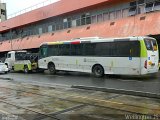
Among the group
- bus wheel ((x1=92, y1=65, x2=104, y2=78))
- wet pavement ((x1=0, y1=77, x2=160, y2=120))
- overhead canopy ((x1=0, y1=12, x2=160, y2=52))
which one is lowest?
wet pavement ((x1=0, y1=77, x2=160, y2=120))

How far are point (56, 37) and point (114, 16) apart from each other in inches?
385

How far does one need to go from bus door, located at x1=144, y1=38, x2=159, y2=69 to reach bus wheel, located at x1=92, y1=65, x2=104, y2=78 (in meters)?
3.59

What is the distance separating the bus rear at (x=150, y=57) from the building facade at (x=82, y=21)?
560cm

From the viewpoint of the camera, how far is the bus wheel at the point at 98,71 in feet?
67.4

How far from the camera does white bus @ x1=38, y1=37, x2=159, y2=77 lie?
1812 cm

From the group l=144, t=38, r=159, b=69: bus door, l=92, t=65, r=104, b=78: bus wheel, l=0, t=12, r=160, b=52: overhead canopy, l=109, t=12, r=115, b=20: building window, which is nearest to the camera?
l=144, t=38, r=159, b=69: bus door

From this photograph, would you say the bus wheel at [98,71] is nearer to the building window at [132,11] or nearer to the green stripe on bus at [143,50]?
the green stripe on bus at [143,50]

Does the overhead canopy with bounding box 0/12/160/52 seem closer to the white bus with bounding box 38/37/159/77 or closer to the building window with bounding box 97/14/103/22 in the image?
the building window with bounding box 97/14/103/22

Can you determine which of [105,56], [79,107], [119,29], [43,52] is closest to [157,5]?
[119,29]


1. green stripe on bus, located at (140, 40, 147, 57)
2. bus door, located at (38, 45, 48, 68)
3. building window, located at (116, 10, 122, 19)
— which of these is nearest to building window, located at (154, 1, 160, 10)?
building window, located at (116, 10, 122, 19)

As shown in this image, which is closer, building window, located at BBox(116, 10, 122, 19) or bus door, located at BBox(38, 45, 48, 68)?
bus door, located at BBox(38, 45, 48, 68)

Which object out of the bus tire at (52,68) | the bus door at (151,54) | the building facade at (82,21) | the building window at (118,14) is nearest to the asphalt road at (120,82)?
the bus door at (151,54)

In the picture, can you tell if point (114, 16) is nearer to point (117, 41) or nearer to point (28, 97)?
point (117, 41)

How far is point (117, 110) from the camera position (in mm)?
9180
